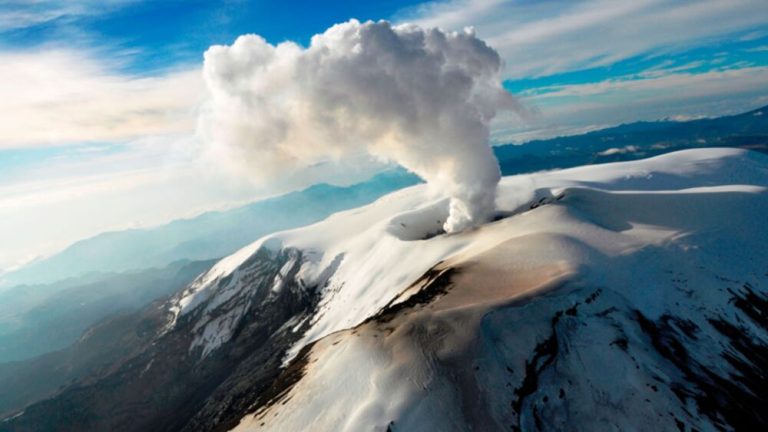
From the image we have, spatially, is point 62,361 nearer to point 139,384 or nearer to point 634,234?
point 139,384

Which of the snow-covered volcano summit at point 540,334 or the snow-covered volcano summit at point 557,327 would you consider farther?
the snow-covered volcano summit at point 540,334

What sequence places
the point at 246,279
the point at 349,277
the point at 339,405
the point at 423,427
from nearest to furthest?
1. the point at 423,427
2. the point at 339,405
3. the point at 349,277
4. the point at 246,279

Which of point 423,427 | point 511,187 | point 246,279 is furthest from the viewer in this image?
point 246,279

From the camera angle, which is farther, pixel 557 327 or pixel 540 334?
pixel 557 327

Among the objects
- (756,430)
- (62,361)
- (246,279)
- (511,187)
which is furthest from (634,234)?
(62,361)

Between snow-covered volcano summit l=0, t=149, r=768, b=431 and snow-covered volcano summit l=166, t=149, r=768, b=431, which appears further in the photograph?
snow-covered volcano summit l=0, t=149, r=768, b=431

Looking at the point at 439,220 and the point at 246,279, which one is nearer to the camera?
the point at 439,220

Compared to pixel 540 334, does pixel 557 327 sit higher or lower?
lower

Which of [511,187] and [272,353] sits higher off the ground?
[511,187]
